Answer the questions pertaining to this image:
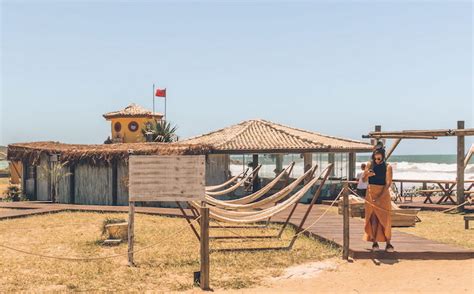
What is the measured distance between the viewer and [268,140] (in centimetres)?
1983

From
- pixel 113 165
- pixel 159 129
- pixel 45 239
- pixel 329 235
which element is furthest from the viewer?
pixel 159 129

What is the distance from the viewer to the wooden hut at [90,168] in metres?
18.6

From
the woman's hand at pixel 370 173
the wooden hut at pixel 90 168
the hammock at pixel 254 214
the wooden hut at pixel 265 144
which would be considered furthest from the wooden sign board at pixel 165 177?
the wooden hut at pixel 265 144

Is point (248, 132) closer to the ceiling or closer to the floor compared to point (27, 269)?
closer to the ceiling

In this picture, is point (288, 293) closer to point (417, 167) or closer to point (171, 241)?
point (171, 241)

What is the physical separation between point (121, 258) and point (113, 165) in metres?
9.97

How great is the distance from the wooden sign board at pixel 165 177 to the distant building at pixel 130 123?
20.0m

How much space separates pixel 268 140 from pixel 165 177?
11.5 m

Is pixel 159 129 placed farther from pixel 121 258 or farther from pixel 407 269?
pixel 407 269

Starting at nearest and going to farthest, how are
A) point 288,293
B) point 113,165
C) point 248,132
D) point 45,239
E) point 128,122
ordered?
point 288,293 < point 45,239 < point 113,165 < point 248,132 < point 128,122

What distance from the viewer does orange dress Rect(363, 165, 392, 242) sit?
885cm

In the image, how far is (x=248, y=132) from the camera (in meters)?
21.2

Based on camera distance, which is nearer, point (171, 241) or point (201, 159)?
point (201, 159)

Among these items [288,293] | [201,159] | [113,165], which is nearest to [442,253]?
[288,293]
